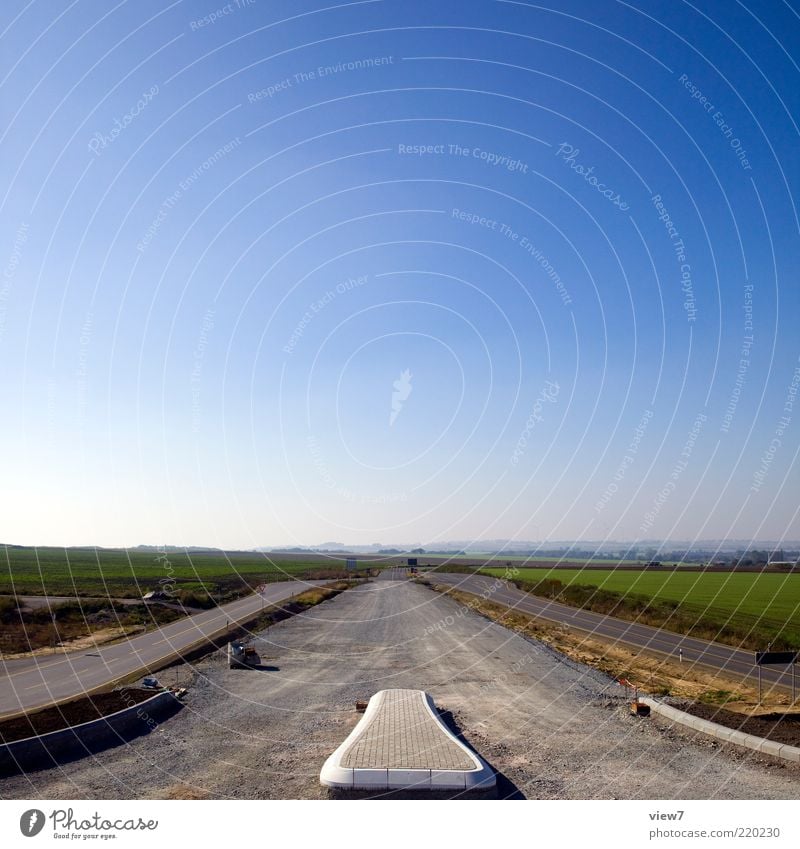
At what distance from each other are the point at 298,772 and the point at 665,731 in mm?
14510

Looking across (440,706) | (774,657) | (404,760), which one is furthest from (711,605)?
(404,760)

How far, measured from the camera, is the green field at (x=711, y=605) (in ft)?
205

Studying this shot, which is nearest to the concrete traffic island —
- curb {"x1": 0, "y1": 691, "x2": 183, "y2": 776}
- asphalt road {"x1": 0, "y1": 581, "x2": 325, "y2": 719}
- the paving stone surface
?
the paving stone surface

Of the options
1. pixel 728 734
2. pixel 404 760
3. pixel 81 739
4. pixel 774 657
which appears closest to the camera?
pixel 404 760

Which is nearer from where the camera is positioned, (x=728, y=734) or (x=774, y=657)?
(x=774, y=657)

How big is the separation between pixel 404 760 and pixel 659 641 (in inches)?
1818

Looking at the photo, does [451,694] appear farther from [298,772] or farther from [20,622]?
[20,622]

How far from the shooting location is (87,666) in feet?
144

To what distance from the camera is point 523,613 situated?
78.4m

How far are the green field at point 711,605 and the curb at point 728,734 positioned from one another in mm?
29043

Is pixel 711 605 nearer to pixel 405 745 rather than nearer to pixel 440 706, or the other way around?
pixel 440 706

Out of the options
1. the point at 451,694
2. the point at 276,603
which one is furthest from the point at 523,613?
the point at 451,694

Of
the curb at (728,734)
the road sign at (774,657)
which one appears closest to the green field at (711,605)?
the curb at (728,734)

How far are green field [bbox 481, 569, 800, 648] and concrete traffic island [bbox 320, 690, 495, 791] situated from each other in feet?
133
